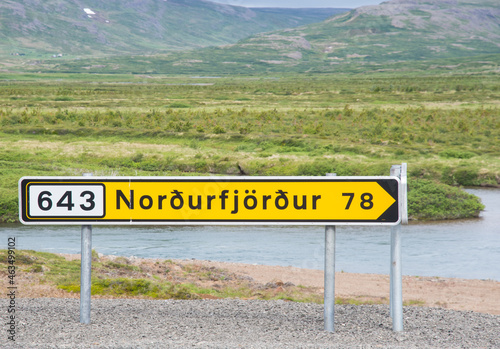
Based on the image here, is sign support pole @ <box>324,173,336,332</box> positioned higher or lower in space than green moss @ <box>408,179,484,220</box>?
higher

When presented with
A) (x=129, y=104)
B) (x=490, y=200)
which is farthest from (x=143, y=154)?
(x=129, y=104)

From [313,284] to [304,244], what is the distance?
711cm

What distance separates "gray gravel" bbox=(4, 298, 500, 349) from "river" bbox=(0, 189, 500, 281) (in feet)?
26.8

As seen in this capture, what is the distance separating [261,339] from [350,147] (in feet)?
108

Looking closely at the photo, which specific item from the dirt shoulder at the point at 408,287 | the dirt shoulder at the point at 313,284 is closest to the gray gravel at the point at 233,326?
the dirt shoulder at the point at 313,284

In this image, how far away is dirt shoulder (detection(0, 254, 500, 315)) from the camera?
1085 cm

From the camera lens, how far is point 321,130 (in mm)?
46875

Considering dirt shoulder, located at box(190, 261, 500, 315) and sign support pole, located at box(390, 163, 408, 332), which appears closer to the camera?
sign support pole, located at box(390, 163, 408, 332)

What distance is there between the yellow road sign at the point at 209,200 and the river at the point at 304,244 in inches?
378

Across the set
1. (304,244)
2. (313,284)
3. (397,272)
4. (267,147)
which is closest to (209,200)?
(397,272)

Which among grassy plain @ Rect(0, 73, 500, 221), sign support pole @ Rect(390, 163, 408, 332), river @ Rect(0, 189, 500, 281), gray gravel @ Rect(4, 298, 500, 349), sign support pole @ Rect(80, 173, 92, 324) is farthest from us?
grassy plain @ Rect(0, 73, 500, 221)

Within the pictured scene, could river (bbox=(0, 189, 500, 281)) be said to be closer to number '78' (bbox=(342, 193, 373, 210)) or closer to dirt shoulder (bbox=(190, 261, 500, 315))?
dirt shoulder (bbox=(190, 261, 500, 315))

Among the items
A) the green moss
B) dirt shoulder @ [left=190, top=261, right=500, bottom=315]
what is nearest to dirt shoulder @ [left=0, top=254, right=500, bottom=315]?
dirt shoulder @ [left=190, top=261, right=500, bottom=315]

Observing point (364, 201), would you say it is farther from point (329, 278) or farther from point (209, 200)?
point (209, 200)
